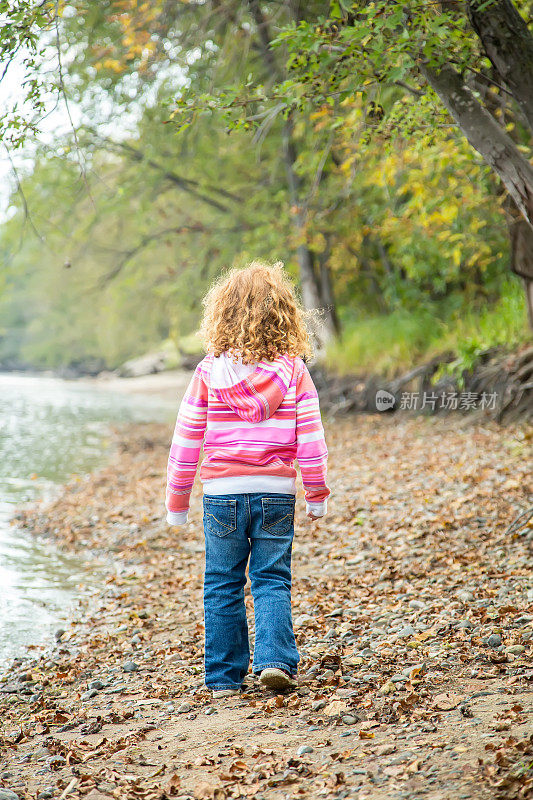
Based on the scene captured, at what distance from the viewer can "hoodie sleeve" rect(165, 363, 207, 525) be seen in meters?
3.56

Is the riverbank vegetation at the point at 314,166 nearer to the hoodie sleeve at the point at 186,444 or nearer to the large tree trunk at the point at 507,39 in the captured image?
the large tree trunk at the point at 507,39

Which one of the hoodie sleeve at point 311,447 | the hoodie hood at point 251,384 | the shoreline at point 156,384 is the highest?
the hoodie hood at point 251,384

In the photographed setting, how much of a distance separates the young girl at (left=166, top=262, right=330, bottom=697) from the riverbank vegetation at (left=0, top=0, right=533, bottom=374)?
5.33 feet

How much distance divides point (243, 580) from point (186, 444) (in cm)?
70

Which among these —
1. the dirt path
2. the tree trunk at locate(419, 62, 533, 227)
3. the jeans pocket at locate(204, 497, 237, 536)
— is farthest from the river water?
the tree trunk at locate(419, 62, 533, 227)

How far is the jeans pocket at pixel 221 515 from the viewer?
348cm

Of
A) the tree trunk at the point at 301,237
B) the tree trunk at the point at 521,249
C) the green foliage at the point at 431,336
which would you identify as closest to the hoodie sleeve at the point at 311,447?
the tree trunk at the point at 521,249

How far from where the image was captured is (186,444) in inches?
141

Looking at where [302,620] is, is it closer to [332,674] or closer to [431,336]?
[332,674]

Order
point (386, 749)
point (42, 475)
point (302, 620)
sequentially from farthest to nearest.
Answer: point (42, 475)
point (302, 620)
point (386, 749)

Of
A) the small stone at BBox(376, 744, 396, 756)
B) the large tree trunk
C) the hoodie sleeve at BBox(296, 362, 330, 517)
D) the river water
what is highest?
the large tree trunk

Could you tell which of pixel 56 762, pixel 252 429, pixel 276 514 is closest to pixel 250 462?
pixel 252 429

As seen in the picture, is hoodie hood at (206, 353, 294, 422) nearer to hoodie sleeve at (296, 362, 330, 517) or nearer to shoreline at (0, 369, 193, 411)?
hoodie sleeve at (296, 362, 330, 517)

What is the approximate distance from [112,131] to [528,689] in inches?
584
